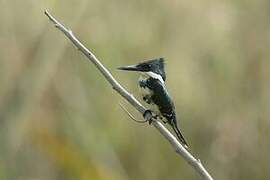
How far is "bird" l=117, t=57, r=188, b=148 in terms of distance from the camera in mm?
1372

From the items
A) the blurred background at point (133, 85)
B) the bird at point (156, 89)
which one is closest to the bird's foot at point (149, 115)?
the bird at point (156, 89)

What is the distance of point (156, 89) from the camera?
4.59 feet

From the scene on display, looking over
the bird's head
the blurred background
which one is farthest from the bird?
the blurred background

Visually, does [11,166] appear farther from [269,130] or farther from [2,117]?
[269,130]

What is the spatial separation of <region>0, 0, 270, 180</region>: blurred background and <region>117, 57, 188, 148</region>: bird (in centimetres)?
166

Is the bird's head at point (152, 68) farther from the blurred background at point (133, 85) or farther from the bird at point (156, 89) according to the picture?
the blurred background at point (133, 85)

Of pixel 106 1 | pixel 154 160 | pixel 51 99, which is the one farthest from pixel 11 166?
pixel 106 1

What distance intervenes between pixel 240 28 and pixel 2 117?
44.7 inches

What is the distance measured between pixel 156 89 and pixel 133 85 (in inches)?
75.2

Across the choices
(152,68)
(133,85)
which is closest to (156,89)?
(152,68)

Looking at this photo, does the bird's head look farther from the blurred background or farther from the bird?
the blurred background

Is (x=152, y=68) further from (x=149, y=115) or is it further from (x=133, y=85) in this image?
Result: (x=133, y=85)

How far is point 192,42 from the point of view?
3.45m

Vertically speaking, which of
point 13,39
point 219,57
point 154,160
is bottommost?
point 154,160
